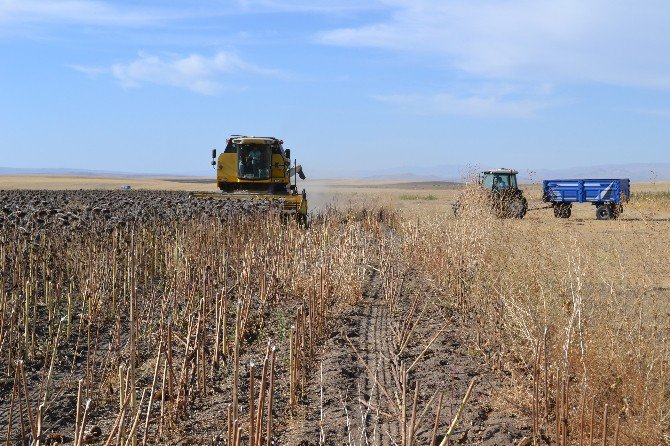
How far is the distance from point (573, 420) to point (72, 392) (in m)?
3.40

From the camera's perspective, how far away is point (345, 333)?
21.0 ft

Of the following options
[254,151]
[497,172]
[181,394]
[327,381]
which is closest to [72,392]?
[181,394]

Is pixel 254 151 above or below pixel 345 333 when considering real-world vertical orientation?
above

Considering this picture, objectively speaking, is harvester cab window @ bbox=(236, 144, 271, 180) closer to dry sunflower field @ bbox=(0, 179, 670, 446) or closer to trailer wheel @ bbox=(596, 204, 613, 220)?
dry sunflower field @ bbox=(0, 179, 670, 446)

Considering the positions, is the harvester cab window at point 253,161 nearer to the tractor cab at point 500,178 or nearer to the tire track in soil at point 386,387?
the tractor cab at point 500,178

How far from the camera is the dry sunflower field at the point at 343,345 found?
391 cm

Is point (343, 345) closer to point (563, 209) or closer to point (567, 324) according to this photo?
point (567, 324)

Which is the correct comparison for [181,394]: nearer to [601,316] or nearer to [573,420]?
[573,420]

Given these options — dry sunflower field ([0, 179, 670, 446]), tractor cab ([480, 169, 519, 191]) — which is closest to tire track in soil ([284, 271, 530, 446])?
dry sunflower field ([0, 179, 670, 446])

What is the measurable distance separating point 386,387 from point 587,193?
2147 centimetres

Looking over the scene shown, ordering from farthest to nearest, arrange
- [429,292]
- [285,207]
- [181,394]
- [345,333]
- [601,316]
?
[285,207] < [429,292] < [345,333] < [601,316] < [181,394]

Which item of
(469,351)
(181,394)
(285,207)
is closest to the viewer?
(181,394)

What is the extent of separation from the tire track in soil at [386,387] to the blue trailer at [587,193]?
1858cm

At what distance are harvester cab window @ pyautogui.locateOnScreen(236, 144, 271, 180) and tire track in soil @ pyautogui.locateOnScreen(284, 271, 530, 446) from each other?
11786mm
